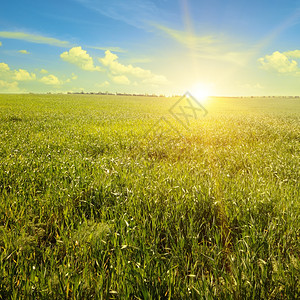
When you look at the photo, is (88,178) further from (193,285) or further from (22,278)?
(193,285)

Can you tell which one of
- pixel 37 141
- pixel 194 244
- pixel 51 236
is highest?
pixel 37 141

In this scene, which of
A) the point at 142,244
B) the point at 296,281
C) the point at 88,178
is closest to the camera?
the point at 296,281

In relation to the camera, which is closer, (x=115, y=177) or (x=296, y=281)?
(x=296, y=281)

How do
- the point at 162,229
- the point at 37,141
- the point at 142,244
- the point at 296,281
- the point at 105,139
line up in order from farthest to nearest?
the point at 105,139, the point at 37,141, the point at 162,229, the point at 142,244, the point at 296,281

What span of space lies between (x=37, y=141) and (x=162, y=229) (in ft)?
23.3

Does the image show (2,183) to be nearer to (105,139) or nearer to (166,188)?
(166,188)

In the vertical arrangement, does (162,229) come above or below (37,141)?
below

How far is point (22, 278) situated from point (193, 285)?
172cm

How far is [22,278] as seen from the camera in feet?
7.09

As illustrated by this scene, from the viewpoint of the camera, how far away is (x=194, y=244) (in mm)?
2609

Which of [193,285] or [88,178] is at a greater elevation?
[88,178]

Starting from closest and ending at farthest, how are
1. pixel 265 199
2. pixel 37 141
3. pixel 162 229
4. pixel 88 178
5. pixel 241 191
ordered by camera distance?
pixel 162 229 → pixel 265 199 → pixel 241 191 → pixel 88 178 → pixel 37 141

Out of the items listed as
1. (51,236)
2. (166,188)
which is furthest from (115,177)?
(51,236)

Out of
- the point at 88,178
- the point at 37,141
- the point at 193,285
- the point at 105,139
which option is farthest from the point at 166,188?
the point at 37,141
